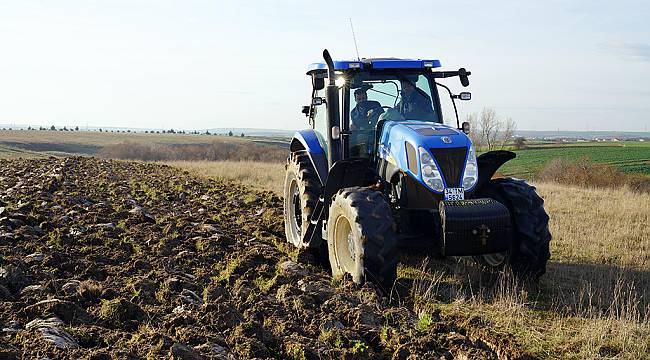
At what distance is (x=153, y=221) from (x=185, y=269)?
292 centimetres

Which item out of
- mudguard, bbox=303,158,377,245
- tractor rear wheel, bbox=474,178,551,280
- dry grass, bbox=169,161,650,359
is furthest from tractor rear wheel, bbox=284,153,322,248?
tractor rear wheel, bbox=474,178,551,280

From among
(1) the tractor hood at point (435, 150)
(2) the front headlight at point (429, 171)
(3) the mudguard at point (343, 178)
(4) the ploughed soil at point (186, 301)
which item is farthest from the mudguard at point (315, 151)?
(2) the front headlight at point (429, 171)

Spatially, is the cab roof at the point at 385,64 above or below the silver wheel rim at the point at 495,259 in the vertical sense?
above

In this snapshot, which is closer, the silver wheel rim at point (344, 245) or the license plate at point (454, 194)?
the license plate at point (454, 194)

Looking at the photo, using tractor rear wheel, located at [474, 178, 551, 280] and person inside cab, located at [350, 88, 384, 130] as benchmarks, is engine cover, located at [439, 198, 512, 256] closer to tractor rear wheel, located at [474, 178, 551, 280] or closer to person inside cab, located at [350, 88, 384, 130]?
tractor rear wheel, located at [474, 178, 551, 280]

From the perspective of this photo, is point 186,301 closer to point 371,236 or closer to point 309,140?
point 371,236

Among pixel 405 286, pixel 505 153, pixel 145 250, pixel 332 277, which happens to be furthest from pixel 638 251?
pixel 145 250

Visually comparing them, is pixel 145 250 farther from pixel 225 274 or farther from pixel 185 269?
pixel 225 274

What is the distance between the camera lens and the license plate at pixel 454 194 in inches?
228

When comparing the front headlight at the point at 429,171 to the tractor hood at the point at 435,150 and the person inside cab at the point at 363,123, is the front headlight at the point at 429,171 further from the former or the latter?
the person inside cab at the point at 363,123

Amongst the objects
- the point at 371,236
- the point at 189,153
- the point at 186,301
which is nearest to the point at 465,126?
the point at 371,236

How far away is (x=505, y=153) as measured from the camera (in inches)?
251

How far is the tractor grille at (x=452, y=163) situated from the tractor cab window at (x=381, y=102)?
1.06 m

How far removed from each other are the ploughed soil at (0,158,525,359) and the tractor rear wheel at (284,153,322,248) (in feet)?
0.80
